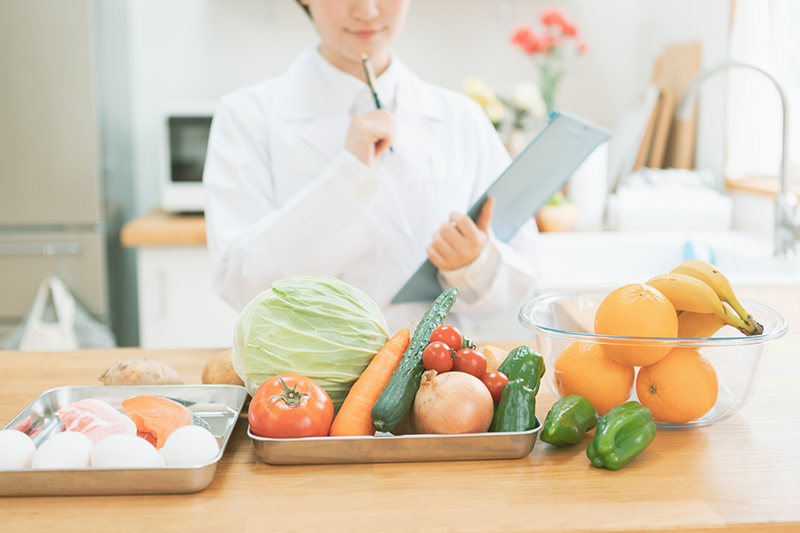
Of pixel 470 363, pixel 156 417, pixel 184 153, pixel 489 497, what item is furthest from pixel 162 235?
pixel 489 497

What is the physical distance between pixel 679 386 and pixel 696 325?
0.07 meters

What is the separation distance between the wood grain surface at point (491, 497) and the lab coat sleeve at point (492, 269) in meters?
0.58

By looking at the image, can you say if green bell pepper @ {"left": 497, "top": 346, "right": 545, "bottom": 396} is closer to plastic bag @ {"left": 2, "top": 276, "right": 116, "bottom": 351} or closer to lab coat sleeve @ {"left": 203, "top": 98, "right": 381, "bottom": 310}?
lab coat sleeve @ {"left": 203, "top": 98, "right": 381, "bottom": 310}

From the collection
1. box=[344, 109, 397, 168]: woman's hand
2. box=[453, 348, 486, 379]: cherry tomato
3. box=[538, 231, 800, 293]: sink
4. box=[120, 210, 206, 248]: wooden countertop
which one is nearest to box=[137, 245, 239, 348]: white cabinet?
box=[120, 210, 206, 248]: wooden countertop

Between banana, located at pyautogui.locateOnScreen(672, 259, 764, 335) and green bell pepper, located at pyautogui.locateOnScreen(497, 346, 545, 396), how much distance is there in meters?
0.19

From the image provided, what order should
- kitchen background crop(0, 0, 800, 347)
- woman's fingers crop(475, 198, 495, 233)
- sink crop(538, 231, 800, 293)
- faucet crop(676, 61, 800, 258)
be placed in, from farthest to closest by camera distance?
kitchen background crop(0, 0, 800, 347), sink crop(538, 231, 800, 293), faucet crop(676, 61, 800, 258), woman's fingers crop(475, 198, 495, 233)

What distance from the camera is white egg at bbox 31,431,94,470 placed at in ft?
1.86

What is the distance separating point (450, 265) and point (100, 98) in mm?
1589

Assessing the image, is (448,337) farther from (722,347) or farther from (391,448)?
(722,347)

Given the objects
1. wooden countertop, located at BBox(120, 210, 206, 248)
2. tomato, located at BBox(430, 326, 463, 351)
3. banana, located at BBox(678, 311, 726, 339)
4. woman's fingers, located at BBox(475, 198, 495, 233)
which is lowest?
wooden countertop, located at BBox(120, 210, 206, 248)

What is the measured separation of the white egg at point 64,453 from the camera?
565 mm

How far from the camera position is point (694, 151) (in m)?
2.39

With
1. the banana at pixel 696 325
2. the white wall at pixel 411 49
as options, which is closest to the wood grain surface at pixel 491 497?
the banana at pixel 696 325

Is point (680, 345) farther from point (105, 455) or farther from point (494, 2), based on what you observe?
point (494, 2)
